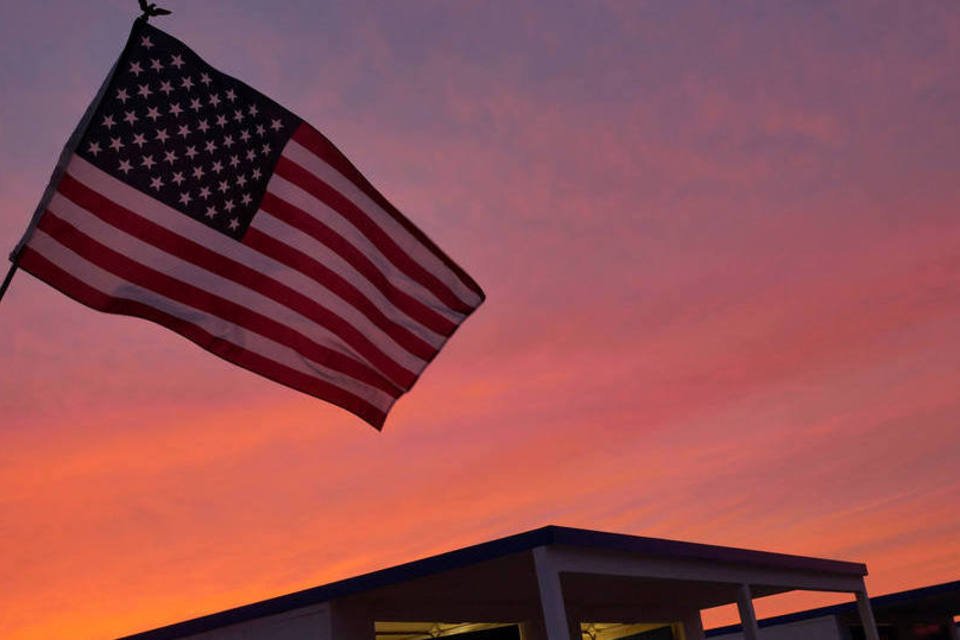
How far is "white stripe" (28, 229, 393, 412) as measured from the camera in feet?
23.5

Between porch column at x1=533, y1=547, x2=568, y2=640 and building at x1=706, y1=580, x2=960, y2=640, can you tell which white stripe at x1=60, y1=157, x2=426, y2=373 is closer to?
porch column at x1=533, y1=547, x2=568, y2=640

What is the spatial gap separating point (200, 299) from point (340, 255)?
1.38 metres

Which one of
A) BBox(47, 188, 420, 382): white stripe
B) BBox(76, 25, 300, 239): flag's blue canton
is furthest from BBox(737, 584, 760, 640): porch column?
BBox(76, 25, 300, 239): flag's blue canton

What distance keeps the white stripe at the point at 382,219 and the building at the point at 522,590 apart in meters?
6.41

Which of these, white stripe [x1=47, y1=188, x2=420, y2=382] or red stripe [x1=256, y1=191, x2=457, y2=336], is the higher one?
red stripe [x1=256, y1=191, x2=457, y2=336]

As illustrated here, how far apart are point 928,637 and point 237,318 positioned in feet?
117

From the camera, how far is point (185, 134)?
789cm

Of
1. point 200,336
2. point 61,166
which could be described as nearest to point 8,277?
point 61,166

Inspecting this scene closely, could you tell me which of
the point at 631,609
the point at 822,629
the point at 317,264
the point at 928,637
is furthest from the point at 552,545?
the point at 928,637

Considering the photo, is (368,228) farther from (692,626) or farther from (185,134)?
(692,626)

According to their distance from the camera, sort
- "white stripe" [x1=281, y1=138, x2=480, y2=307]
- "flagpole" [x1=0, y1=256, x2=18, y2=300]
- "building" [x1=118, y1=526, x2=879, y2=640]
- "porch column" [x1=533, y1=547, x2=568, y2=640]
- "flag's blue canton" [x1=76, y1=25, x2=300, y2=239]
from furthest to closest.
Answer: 1. "building" [x1=118, y1=526, x2=879, y2=640]
2. "porch column" [x1=533, y1=547, x2=568, y2=640]
3. "white stripe" [x1=281, y1=138, x2=480, y2=307]
4. "flag's blue canton" [x1=76, y1=25, x2=300, y2=239]
5. "flagpole" [x1=0, y1=256, x2=18, y2=300]

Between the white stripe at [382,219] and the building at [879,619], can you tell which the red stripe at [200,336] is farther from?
the building at [879,619]

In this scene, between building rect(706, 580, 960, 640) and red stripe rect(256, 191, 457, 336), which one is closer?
red stripe rect(256, 191, 457, 336)

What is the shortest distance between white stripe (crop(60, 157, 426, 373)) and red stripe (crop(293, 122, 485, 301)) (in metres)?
0.90
